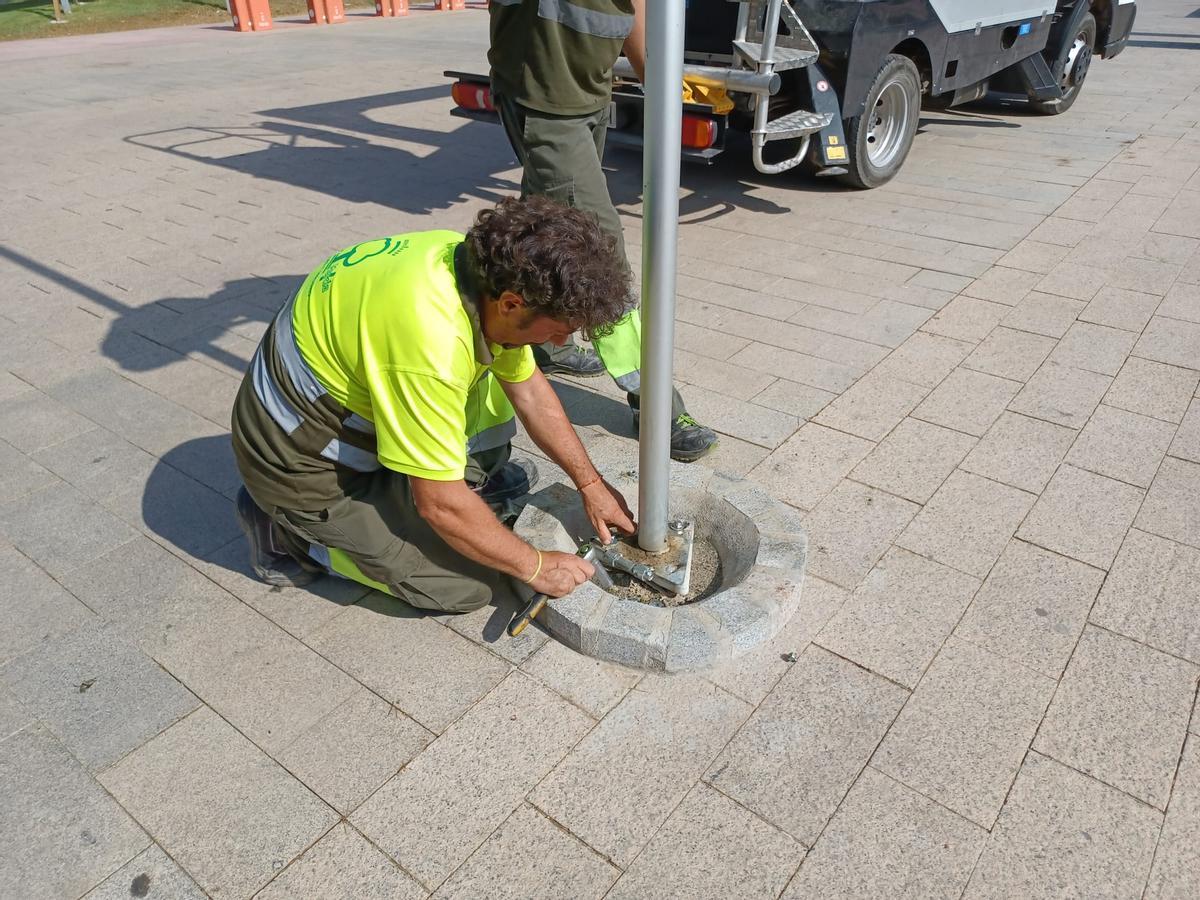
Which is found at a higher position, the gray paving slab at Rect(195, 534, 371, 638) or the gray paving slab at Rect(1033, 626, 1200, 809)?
the gray paving slab at Rect(1033, 626, 1200, 809)

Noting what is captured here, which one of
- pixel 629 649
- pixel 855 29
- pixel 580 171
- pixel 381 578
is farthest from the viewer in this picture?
pixel 855 29

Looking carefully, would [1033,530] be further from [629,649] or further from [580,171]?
[580,171]

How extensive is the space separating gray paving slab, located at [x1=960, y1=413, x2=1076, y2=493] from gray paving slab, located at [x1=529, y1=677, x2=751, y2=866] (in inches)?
62.7

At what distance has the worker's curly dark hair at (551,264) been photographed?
2.02 meters

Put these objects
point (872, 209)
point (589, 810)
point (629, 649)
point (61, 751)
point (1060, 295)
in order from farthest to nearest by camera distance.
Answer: point (872, 209) → point (1060, 295) → point (629, 649) → point (61, 751) → point (589, 810)

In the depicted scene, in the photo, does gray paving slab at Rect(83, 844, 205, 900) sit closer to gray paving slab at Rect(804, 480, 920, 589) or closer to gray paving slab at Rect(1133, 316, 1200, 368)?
gray paving slab at Rect(804, 480, 920, 589)

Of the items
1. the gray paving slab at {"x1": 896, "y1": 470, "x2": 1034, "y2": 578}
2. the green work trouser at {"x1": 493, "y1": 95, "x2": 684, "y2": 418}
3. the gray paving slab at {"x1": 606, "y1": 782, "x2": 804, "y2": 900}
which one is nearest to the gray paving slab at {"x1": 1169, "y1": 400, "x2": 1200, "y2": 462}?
the gray paving slab at {"x1": 896, "y1": 470, "x2": 1034, "y2": 578}

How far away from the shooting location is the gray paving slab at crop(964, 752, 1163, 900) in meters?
1.95

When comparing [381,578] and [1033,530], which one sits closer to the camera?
[381,578]

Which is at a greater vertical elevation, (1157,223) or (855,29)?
(855,29)

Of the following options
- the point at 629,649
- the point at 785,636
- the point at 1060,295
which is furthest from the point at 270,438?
the point at 1060,295

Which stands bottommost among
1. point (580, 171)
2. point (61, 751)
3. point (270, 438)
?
point (61, 751)

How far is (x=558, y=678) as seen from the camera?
2.52 meters

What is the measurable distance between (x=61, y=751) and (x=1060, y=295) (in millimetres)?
5013
